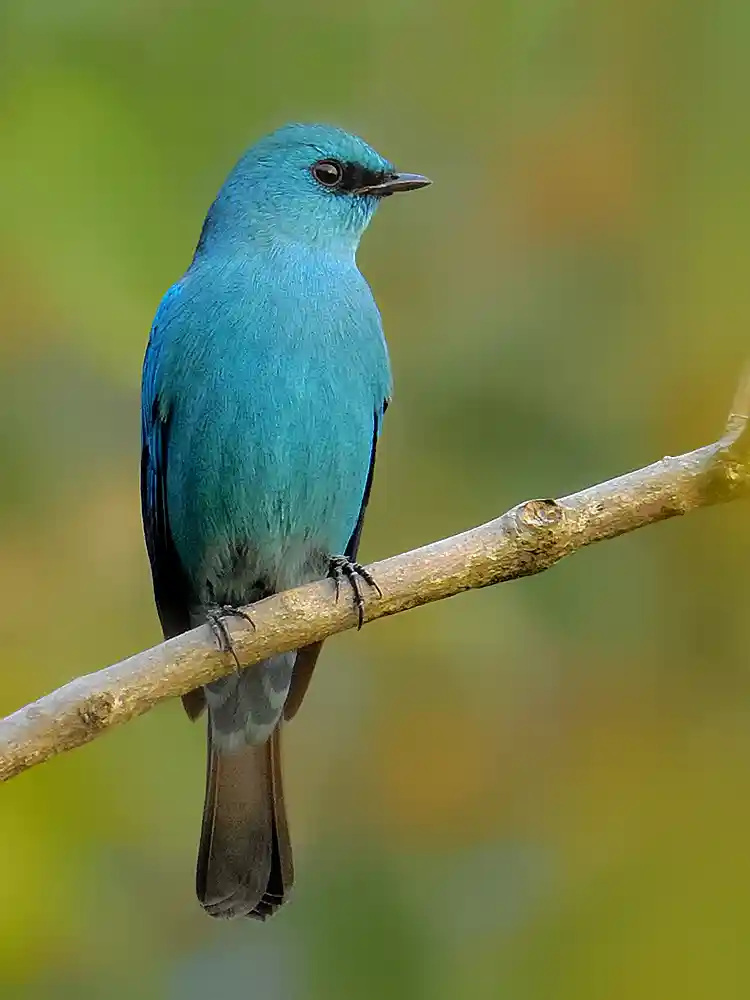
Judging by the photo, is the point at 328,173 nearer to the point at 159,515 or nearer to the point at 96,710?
the point at 159,515

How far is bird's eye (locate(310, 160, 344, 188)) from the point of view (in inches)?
240

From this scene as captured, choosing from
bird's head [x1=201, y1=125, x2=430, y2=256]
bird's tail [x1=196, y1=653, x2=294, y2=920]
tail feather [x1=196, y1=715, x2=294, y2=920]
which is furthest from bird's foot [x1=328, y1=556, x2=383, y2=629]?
bird's head [x1=201, y1=125, x2=430, y2=256]

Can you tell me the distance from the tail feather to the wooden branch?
4.91 feet

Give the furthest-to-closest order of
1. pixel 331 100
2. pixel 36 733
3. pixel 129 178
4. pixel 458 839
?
pixel 331 100 < pixel 129 178 < pixel 458 839 < pixel 36 733

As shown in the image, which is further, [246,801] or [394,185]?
[394,185]

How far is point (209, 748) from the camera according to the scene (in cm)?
605

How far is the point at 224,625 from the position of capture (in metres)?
4.51

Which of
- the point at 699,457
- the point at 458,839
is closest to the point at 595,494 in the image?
the point at 699,457

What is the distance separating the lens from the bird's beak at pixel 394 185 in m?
6.15

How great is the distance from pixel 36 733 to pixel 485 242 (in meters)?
3.85

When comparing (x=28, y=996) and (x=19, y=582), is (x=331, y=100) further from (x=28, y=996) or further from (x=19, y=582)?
(x=28, y=996)

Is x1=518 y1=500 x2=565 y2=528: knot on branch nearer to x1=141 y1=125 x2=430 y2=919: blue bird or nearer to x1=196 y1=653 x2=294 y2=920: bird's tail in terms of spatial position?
x1=141 y1=125 x2=430 y2=919: blue bird

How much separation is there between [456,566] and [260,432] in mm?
1337

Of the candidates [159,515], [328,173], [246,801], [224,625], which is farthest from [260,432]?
[246,801]
